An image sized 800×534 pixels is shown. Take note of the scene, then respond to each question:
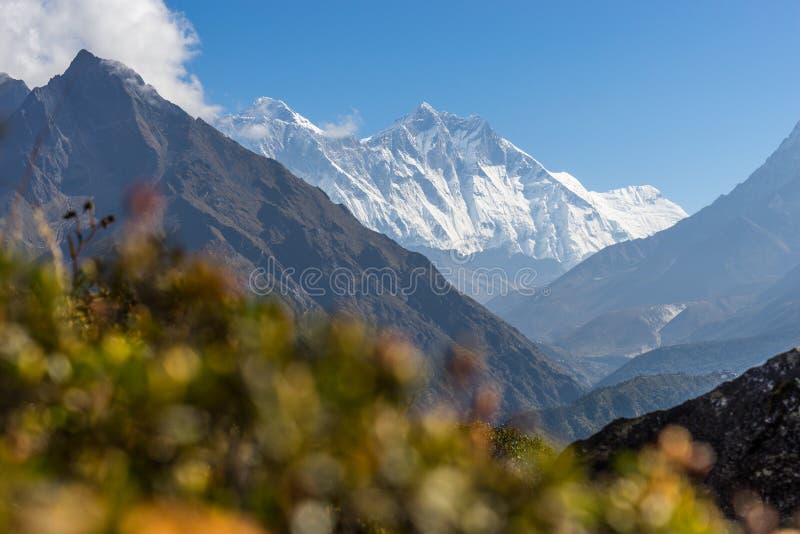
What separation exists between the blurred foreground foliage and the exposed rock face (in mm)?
11272

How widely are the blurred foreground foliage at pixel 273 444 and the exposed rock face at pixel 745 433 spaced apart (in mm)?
11272

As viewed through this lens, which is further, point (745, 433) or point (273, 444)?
point (745, 433)

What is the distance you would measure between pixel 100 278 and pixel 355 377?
5410 mm

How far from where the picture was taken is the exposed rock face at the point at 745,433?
1362 centimetres

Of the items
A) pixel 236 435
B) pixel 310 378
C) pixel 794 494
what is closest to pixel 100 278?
pixel 236 435

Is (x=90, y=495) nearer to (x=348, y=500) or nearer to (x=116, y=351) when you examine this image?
(x=116, y=351)

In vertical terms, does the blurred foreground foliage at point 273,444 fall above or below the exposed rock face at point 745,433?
above

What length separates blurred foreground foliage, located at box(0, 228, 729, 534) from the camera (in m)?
3.18

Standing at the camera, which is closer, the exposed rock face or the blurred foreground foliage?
the blurred foreground foliage

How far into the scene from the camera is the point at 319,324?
4.86m

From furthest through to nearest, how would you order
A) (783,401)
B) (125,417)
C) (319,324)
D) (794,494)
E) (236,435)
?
(783,401)
(794,494)
(319,324)
(236,435)
(125,417)

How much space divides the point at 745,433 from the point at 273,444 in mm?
15301

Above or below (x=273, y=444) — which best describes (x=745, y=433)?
below

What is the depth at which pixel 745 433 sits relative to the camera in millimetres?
15320
